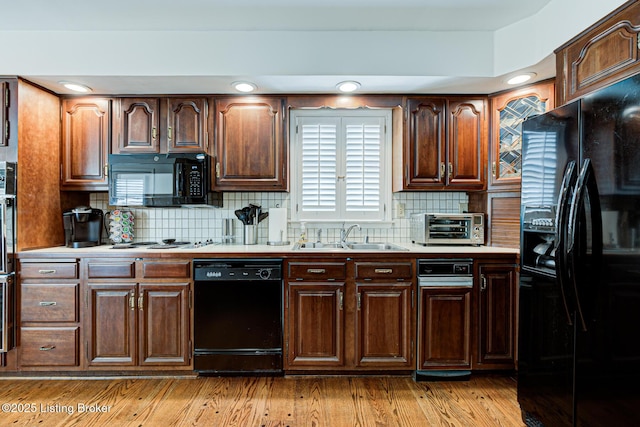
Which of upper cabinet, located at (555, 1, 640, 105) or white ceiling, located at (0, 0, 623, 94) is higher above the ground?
white ceiling, located at (0, 0, 623, 94)

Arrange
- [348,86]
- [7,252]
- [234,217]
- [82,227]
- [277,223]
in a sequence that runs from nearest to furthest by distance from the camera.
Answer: [7,252]
[348,86]
[82,227]
[277,223]
[234,217]

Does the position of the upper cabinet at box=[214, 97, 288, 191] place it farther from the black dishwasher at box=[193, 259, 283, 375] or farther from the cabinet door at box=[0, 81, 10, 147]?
the cabinet door at box=[0, 81, 10, 147]

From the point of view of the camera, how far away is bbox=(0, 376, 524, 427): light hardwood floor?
76.0 inches

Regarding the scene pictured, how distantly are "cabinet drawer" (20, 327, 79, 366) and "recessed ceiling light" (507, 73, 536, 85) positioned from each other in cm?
355

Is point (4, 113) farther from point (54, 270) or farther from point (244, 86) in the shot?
point (244, 86)

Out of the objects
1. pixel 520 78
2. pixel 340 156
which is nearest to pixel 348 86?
pixel 340 156

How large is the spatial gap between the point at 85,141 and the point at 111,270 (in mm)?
1108

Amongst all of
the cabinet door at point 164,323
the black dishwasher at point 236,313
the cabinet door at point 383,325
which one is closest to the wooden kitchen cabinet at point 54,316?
the cabinet door at point 164,323

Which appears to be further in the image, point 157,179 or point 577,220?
point 157,179

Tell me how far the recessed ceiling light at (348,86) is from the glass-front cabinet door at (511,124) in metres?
1.09

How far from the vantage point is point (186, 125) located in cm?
267

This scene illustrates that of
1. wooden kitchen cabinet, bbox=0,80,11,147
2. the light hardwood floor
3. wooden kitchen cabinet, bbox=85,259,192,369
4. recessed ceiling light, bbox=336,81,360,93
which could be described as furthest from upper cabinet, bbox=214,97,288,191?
the light hardwood floor

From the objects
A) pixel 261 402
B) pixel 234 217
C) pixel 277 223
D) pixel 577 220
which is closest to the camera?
pixel 577 220

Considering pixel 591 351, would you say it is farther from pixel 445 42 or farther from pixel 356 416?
pixel 445 42
